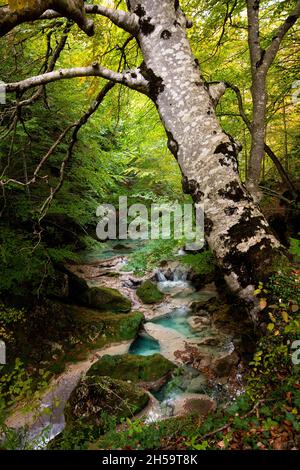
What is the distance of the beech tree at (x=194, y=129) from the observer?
94.0 inches

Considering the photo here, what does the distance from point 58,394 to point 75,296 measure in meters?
3.31

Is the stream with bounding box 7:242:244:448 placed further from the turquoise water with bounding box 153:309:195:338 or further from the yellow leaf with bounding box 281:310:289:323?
the yellow leaf with bounding box 281:310:289:323

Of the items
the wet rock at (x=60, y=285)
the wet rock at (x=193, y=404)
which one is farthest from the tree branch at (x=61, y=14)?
the wet rock at (x=60, y=285)

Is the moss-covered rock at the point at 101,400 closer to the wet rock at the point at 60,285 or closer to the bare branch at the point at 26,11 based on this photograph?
the wet rock at the point at 60,285

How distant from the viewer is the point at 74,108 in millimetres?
7109

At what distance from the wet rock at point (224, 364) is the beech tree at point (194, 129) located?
13.4 feet

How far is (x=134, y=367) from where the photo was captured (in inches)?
235

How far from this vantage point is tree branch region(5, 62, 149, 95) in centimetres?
254

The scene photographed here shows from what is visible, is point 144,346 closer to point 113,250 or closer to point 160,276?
point 160,276

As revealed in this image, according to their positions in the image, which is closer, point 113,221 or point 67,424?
point 67,424

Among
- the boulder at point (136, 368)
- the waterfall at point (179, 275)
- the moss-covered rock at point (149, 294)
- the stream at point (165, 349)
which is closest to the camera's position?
the stream at point (165, 349)

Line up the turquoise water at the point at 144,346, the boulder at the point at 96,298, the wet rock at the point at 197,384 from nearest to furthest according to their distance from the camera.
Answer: the wet rock at the point at 197,384 → the turquoise water at the point at 144,346 → the boulder at the point at 96,298
